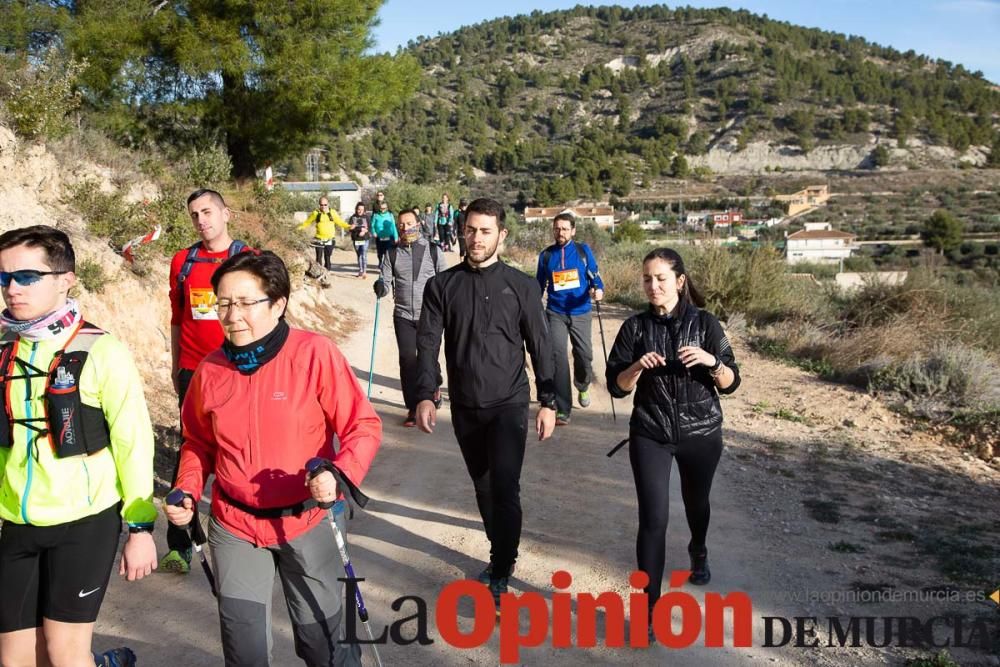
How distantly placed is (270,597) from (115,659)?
0.87m

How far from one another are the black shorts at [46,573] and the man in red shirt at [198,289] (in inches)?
73.4

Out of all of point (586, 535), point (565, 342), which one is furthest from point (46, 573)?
point (565, 342)

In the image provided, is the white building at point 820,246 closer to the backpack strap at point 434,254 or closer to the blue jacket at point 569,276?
the blue jacket at point 569,276

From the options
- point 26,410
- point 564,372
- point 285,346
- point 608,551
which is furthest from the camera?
point 564,372

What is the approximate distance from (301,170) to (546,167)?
28223 mm

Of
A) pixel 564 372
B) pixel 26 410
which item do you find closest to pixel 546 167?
pixel 564 372

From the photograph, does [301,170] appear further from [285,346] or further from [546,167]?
[285,346]

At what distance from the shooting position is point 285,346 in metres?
2.79

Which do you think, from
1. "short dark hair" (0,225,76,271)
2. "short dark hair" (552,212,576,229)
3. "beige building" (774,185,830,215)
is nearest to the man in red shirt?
"short dark hair" (0,225,76,271)

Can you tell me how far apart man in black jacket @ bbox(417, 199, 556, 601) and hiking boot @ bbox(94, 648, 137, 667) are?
5.72ft

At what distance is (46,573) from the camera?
2641mm

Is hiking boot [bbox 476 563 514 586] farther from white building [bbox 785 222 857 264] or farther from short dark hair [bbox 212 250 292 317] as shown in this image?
white building [bbox 785 222 857 264]

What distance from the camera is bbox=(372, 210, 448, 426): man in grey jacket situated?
763 cm

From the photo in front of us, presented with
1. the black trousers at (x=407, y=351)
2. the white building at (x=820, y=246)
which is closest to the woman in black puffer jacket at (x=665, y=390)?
the black trousers at (x=407, y=351)
